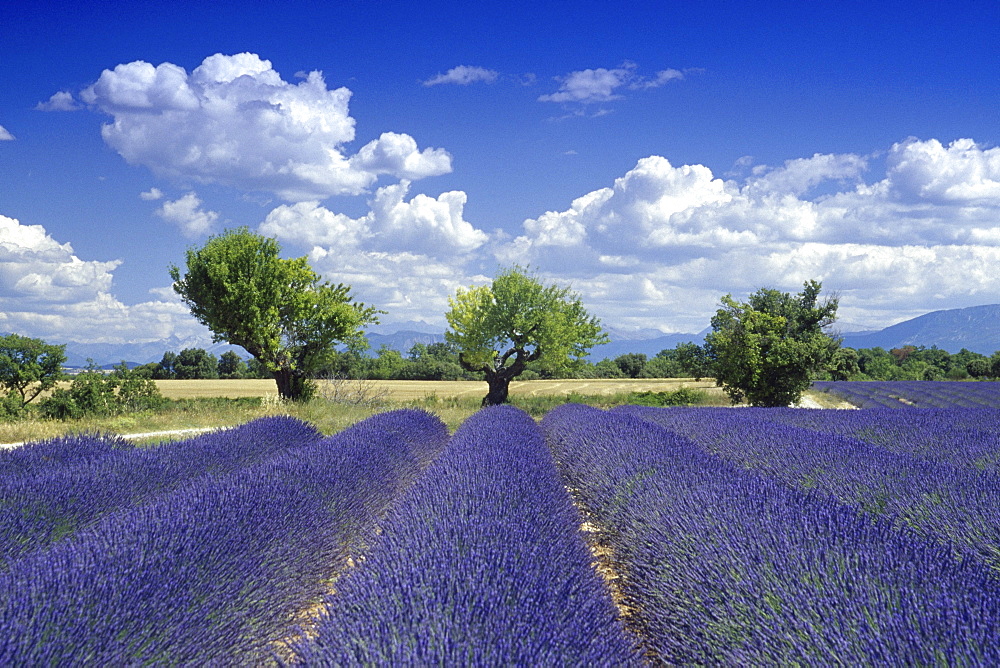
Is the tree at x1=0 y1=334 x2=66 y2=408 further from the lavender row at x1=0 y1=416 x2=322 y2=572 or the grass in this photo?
the lavender row at x1=0 y1=416 x2=322 y2=572

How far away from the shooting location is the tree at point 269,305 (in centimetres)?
1853

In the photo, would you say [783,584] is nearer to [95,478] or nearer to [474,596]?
[474,596]

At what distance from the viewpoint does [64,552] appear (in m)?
2.82

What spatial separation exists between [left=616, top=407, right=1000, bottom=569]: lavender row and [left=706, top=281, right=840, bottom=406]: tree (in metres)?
12.1

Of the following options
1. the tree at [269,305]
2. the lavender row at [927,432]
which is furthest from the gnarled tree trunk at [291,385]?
the lavender row at [927,432]

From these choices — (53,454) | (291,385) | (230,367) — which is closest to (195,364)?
(230,367)

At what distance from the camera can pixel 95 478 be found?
14.6ft

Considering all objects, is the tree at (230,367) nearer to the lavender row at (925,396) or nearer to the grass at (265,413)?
the grass at (265,413)

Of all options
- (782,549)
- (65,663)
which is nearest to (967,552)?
(782,549)

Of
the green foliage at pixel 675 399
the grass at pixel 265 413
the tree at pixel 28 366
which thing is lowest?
the green foliage at pixel 675 399

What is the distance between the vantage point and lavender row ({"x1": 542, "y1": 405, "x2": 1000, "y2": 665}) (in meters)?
1.91

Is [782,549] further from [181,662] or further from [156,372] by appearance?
[156,372]

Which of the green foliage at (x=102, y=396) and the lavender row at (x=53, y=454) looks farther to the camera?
the green foliage at (x=102, y=396)

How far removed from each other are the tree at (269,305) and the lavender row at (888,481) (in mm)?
15400
